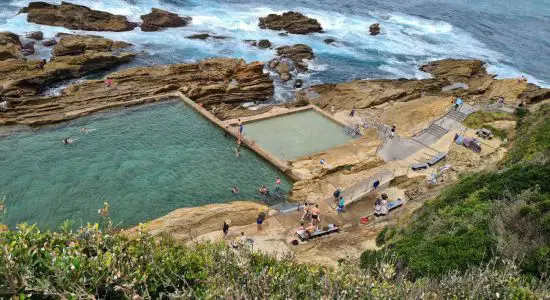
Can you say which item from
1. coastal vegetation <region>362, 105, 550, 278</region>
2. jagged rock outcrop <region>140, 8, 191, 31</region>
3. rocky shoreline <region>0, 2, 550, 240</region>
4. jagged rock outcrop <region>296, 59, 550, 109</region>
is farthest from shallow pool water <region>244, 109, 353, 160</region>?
jagged rock outcrop <region>140, 8, 191, 31</region>

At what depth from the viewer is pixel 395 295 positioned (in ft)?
31.5

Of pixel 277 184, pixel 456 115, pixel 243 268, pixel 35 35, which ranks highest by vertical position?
pixel 243 268

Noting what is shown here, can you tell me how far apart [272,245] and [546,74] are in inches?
2277

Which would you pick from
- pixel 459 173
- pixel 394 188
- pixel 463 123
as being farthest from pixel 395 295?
pixel 463 123

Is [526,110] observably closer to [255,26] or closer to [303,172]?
[303,172]

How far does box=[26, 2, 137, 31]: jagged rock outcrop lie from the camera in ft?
173

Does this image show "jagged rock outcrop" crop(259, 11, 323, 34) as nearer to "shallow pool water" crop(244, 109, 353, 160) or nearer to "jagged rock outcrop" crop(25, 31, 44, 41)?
"jagged rock outcrop" crop(25, 31, 44, 41)

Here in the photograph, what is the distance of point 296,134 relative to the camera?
3334 cm

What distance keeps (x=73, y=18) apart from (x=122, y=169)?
1411 inches

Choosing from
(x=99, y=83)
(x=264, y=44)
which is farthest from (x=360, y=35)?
(x=99, y=83)

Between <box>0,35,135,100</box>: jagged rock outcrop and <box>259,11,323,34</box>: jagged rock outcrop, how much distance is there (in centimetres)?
2467

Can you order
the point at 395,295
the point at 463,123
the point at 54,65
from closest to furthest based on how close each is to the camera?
the point at 395,295 < the point at 463,123 < the point at 54,65

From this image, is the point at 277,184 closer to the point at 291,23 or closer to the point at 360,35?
the point at 291,23

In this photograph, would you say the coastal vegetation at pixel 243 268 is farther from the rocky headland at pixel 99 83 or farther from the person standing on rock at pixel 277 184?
the rocky headland at pixel 99 83
